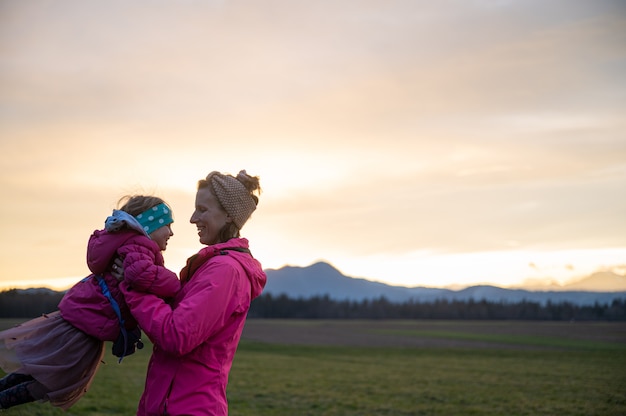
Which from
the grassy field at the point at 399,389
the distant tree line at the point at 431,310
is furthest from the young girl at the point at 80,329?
the distant tree line at the point at 431,310

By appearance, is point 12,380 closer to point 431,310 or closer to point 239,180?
point 239,180

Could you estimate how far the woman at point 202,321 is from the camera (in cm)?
286

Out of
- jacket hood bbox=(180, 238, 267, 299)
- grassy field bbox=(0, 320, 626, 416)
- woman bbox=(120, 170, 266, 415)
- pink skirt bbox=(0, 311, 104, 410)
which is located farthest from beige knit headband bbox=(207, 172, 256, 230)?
grassy field bbox=(0, 320, 626, 416)

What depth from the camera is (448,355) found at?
1515 inches

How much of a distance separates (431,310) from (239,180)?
134 metres

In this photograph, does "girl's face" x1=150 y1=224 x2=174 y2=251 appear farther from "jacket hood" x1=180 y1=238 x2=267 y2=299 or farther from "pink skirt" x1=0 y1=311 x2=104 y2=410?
"pink skirt" x1=0 y1=311 x2=104 y2=410

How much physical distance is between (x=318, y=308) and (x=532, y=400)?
113 metres

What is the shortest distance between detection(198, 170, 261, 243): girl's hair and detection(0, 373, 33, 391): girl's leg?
113 cm

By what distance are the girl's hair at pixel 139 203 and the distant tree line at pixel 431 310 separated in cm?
11581

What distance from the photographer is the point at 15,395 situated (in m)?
3.16

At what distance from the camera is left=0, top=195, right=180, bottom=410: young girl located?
10.4ft

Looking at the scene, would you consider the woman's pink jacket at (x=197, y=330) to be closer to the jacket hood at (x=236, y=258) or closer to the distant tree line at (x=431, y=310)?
the jacket hood at (x=236, y=258)

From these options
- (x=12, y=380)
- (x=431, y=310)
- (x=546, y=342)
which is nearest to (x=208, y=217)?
(x=12, y=380)

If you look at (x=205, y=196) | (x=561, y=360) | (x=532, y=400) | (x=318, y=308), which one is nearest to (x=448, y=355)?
(x=561, y=360)
